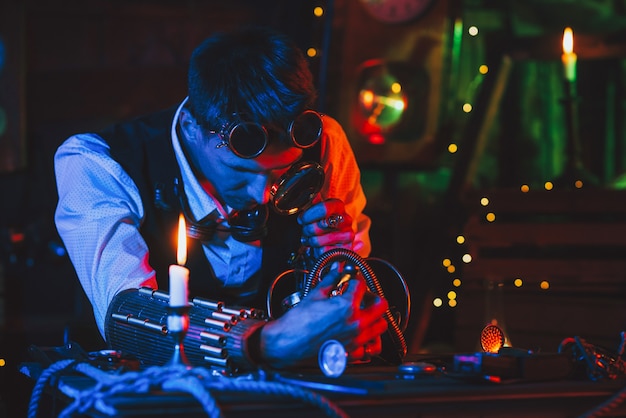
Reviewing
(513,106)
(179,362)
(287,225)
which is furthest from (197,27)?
(179,362)

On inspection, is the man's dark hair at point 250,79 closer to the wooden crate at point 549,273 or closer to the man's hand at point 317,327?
the man's hand at point 317,327

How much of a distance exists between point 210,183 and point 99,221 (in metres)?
0.31

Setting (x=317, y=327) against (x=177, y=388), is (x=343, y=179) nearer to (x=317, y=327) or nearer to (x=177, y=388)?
(x=317, y=327)

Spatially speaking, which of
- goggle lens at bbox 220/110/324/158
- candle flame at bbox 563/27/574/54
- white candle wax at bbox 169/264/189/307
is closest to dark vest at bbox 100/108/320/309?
A: goggle lens at bbox 220/110/324/158

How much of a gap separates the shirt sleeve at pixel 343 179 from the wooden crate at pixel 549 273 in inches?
54.7

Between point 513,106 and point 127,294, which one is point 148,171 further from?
point 513,106

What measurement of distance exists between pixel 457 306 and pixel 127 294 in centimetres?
244

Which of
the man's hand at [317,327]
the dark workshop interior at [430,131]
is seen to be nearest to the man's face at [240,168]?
the man's hand at [317,327]

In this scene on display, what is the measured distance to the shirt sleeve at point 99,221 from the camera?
1804 mm

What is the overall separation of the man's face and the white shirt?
78 millimetres

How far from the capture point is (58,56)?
5109mm

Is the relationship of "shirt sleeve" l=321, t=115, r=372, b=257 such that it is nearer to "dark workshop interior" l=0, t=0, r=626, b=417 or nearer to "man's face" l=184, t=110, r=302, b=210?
"man's face" l=184, t=110, r=302, b=210

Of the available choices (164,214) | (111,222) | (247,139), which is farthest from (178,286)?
(164,214)

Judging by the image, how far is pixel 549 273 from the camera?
3.77m
